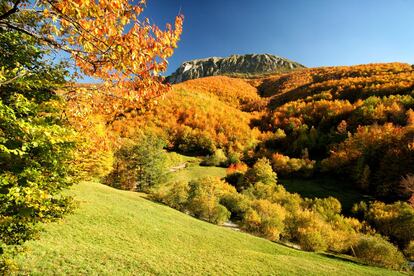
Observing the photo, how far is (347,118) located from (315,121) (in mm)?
15369

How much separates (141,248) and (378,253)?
94.6ft

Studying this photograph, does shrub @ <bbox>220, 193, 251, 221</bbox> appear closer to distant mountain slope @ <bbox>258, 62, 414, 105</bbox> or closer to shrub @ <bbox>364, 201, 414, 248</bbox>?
shrub @ <bbox>364, 201, 414, 248</bbox>

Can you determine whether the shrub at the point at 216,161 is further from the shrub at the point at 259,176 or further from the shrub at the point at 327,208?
the shrub at the point at 327,208

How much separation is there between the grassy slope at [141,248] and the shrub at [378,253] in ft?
12.1

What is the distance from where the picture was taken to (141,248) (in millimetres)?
21766

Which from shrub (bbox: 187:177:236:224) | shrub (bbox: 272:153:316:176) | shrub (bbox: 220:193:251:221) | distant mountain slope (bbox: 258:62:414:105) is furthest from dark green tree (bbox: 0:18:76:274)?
distant mountain slope (bbox: 258:62:414:105)

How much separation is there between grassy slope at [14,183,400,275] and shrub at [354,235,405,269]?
12.1 feet

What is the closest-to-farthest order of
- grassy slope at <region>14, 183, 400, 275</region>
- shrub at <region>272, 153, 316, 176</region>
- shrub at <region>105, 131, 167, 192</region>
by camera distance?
grassy slope at <region>14, 183, 400, 275</region>
shrub at <region>105, 131, 167, 192</region>
shrub at <region>272, 153, 316, 176</region>

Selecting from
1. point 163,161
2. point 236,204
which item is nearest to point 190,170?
point 163,161

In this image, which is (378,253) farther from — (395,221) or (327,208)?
(327,208)

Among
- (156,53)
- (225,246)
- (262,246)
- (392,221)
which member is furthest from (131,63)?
(392,221)

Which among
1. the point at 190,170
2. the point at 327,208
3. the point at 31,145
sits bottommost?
the point at 327,208

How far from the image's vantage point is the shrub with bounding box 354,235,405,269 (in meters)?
31.9

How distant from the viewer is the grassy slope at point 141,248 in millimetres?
16250
